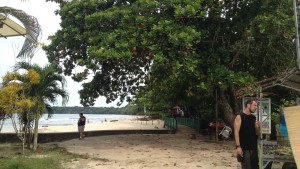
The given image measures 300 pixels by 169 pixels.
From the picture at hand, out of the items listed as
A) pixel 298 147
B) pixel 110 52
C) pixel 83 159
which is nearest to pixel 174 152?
pixel 83 159

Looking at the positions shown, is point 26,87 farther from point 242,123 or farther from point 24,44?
point 242,123

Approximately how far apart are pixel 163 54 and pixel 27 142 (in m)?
6.21

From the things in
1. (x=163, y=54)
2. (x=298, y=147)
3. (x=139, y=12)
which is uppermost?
(x=139, y=12)

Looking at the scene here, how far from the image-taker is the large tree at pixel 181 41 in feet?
39.5

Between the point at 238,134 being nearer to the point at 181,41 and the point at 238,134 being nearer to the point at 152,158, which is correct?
the point at 152,158

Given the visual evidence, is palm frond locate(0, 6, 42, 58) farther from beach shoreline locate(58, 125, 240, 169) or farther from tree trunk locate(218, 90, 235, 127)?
tree trunk locate(218, 90, 235, 127)

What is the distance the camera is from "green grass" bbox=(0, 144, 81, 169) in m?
8.80

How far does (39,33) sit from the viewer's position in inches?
270

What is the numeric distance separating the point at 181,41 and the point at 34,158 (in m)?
5.86

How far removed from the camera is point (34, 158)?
1056 cm

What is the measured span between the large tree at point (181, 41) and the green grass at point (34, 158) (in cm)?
347

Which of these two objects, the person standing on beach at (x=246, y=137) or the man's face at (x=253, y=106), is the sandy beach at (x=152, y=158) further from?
the man's face at (x=253, y=106)

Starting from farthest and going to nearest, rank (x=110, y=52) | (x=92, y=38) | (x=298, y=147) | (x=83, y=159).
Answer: (x=92, y=38), (x=110, y=52), (x=83, y=159), (x=298, y=147)

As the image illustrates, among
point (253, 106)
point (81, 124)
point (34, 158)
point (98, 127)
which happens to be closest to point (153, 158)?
point (34, 158)
